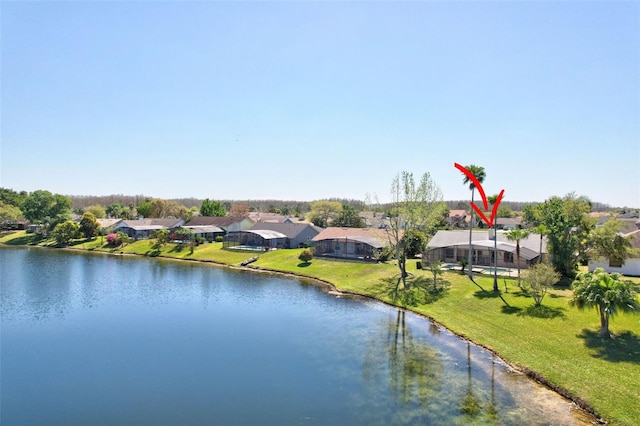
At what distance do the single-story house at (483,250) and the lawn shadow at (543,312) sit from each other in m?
13.5

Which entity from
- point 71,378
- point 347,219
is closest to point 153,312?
point 71,378

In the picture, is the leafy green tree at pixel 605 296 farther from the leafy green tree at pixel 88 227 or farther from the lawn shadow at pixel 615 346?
the leafy green tree at pixel 88 227

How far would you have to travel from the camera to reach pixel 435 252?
1999 inches

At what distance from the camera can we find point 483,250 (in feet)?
159

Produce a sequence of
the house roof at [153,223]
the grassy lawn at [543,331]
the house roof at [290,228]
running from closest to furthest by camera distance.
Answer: the grassy lawn at [543,331] < the house roof at [290,228] < the house roof at [153,223]

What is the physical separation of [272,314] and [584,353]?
883 inches

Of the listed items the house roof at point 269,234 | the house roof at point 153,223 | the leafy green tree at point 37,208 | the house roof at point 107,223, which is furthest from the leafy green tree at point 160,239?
the leafy green tree at point 37,208

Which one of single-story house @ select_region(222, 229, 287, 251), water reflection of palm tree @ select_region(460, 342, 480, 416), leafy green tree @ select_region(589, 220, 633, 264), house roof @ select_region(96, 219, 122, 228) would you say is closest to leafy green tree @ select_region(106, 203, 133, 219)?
house roof @ select_region(96, 219, 122, 228)

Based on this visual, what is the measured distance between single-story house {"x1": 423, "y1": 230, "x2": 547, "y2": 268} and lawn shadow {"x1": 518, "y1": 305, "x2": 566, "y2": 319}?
13457 mm

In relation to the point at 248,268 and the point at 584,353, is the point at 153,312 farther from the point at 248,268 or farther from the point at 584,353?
the point at 584,353

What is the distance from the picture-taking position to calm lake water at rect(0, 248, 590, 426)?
1850 centimetres

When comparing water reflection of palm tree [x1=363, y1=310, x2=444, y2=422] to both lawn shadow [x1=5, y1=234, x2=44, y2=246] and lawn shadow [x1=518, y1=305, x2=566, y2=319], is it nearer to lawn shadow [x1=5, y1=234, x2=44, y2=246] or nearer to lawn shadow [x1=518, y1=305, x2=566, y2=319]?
lawn shadow [x1=518, y1=305, x2=566, y2=319]

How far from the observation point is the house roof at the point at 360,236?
188ft

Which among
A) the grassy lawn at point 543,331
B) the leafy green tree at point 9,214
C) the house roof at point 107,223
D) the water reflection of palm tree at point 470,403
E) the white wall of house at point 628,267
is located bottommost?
the water reflection of palm tree at point 470,403
